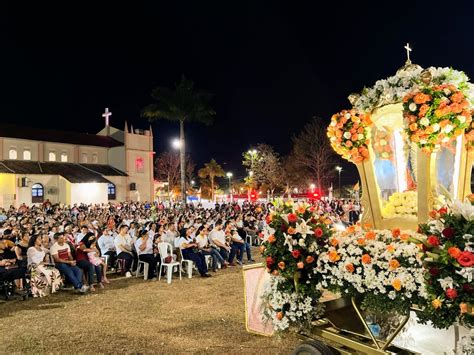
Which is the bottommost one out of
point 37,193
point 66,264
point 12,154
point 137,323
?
point 137,323

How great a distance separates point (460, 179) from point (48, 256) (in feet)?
34.6

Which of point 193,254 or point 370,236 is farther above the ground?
point 370,236

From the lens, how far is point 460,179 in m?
6.13

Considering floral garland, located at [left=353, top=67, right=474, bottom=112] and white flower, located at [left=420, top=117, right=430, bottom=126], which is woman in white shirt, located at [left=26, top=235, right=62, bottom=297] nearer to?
floral garland, located at [left=353, top=67, right=474, bottom=112]

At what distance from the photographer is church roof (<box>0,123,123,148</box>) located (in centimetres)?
4900

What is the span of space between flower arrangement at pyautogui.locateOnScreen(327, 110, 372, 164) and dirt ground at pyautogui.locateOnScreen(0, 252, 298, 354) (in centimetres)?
318

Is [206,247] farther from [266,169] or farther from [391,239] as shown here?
[266,169]

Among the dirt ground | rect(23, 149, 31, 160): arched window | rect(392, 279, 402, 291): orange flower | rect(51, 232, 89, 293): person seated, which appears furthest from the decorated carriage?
rect(23, 149, 31, 160): arched window

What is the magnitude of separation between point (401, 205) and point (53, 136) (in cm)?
5352

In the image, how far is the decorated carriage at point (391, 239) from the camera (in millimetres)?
3896

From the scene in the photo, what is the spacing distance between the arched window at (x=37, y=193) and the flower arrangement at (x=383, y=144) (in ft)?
148

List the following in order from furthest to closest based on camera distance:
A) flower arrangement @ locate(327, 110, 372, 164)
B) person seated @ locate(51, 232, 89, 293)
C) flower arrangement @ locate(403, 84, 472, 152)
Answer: person seated @ locate(51, 232, 89, 293) < flower arrangement @ locate(327, 110, 372, 164) < flower arrangement @ locate(403, 84, 472, 152)

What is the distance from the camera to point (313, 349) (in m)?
5.06

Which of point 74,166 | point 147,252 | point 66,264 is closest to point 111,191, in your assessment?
point 74,166
